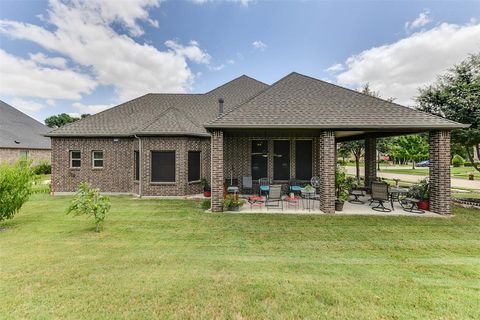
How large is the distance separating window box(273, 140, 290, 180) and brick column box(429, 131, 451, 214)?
19.7ft

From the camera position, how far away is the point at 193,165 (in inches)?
473

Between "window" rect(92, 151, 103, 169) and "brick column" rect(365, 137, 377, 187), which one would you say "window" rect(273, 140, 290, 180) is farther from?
"window" rect(92, 151, 103, 169)

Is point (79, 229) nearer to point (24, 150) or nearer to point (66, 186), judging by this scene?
point (66, 186)

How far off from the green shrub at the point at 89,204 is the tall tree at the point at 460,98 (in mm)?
14916

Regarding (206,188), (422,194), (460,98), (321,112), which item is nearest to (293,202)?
(321,112)

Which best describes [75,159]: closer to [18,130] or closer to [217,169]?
[217,169]

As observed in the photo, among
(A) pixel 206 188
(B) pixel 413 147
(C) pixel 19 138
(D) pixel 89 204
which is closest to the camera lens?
(D) pixel 89 204

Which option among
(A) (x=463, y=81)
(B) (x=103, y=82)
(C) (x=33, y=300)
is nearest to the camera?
(C) (x=33, y=300)

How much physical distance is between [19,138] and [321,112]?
110 ft

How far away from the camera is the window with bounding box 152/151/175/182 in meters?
11.6

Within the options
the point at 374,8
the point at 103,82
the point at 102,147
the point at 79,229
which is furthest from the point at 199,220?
the point at 103,82

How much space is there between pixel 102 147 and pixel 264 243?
11.9 metres

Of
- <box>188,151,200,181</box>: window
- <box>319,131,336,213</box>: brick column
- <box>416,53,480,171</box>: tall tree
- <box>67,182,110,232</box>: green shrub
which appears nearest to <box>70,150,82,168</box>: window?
<box>188,151,200,181</box>: window

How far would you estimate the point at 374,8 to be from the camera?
43.4 ft
